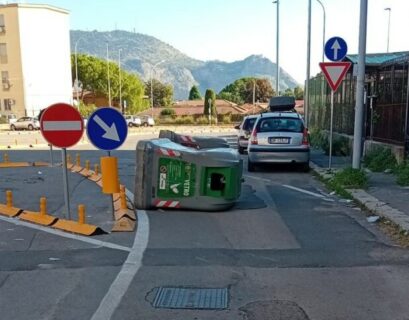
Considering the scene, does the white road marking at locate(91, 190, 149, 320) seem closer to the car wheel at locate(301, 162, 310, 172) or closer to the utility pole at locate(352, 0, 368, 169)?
the utility pole at locate(352, 0, 368, 169)

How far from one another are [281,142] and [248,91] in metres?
122

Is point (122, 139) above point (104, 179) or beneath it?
above

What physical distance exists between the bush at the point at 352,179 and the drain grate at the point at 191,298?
6627 millimetres

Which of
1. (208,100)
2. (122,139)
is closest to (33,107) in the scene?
(208,100)

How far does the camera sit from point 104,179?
780 cm

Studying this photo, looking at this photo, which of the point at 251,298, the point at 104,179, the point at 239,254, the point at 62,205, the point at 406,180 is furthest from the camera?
the point at 406,180

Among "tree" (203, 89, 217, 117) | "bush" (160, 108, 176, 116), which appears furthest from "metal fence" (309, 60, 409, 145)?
"bush" (160, 108, 176, 116)

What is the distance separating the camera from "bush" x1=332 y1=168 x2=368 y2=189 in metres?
10.8

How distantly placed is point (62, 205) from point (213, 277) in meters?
5.27

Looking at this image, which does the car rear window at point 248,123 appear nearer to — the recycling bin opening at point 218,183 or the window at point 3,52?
the recycling bin opening at point 218,183

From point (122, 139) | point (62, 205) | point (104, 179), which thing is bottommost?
point (62, 205)

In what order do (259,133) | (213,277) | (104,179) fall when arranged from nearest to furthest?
(213,277) → (104,179) → (259,133)

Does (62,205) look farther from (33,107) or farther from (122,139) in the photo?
(33,107)

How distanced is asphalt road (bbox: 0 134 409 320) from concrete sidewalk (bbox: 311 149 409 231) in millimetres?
380
